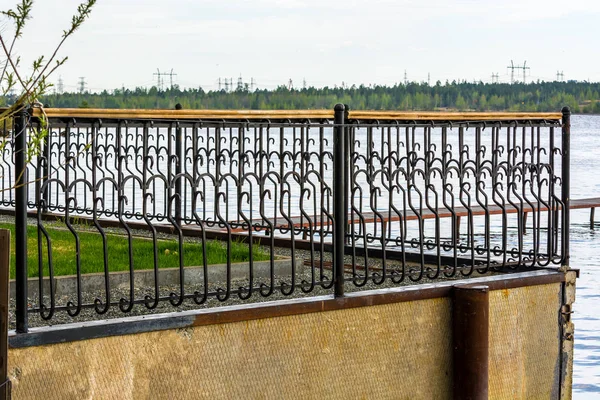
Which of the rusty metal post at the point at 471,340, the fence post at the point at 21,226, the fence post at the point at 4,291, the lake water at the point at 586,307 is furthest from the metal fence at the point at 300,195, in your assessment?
the lake water at the point at 586,307

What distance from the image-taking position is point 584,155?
99.8 m

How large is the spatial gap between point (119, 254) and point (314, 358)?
331 centimetres

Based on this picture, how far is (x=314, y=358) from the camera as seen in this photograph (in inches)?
262

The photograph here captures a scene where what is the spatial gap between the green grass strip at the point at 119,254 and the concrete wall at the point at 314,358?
85.7 inches

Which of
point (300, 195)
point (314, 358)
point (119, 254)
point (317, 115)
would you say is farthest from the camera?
point (119, 254)

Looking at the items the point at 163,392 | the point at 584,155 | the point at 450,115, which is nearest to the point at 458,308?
the point at 450,115

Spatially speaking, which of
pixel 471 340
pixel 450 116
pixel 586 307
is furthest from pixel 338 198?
pixel 586 307

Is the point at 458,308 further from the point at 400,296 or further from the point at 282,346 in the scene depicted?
the point at 282,346

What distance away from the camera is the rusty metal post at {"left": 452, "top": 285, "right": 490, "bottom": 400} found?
724 cm

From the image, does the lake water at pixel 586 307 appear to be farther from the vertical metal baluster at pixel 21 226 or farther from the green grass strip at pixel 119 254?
the vertical metal baluster at pixel 21 226

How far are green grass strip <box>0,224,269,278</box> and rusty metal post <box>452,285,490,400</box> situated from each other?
2.41 meters

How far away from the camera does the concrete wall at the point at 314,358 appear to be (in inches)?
226

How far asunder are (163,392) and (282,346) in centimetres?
82

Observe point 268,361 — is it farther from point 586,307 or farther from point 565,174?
point 586,307
